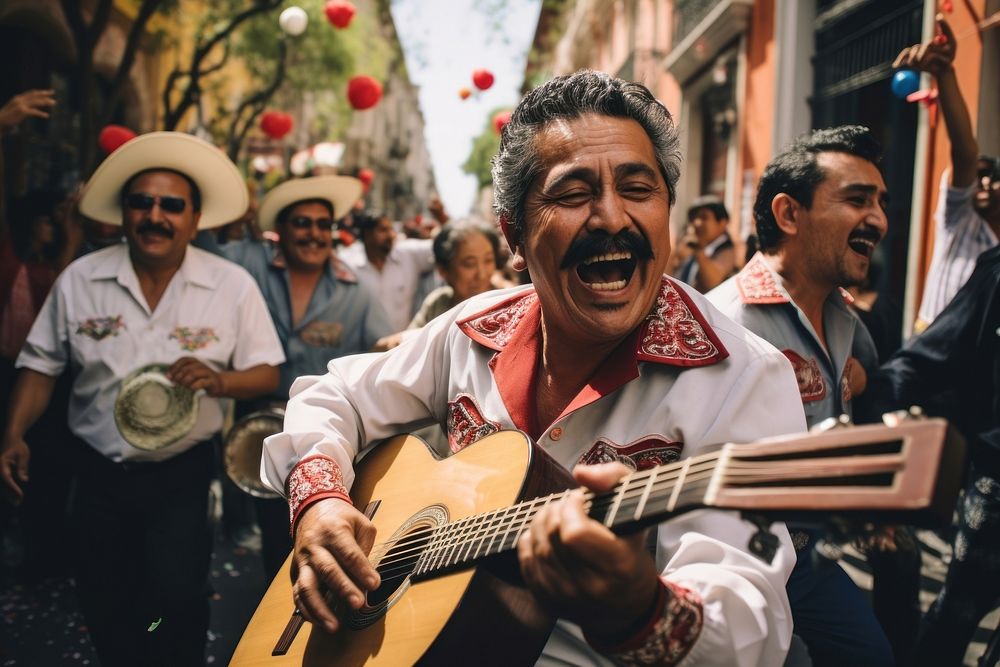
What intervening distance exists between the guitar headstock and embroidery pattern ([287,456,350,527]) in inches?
51.3

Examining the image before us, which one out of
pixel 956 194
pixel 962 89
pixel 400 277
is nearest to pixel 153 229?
pixel 400 277

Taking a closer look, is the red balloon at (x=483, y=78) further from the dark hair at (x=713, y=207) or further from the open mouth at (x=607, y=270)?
the open mouth at (x=607, y=270)

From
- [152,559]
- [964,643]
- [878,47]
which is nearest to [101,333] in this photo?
[152,559]

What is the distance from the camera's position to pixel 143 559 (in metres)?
3.61

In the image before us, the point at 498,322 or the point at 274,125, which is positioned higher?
the point at 274,125

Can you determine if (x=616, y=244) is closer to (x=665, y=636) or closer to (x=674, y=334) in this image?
(x=674, y=334)

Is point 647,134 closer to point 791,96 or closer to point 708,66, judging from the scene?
point 791,96

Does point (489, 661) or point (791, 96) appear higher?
point (791, 96)

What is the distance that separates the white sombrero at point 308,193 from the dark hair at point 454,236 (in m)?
0.63

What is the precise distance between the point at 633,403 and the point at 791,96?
31.8 feet

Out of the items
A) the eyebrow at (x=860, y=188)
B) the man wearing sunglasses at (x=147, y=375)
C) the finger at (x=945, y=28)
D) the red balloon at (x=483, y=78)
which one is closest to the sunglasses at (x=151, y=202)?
the man wearing sunglasses at (x=147, y=375)

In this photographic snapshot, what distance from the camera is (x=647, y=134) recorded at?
2.14m

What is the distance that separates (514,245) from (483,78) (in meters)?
9.28

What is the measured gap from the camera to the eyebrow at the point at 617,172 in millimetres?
2031
